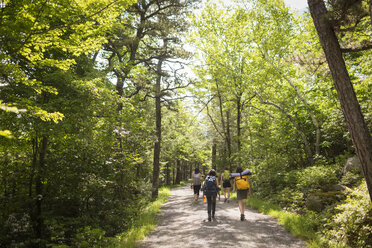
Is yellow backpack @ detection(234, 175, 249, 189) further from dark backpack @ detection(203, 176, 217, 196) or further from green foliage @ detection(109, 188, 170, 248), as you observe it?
green foliage @ detection(109, 188, 170, 248)

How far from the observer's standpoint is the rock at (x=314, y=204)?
7.60 m

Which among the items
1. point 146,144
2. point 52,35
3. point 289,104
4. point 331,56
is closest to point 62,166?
point 146,144

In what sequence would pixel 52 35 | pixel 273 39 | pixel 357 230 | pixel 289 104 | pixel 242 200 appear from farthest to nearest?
pixel 289 104 < pixel 273 39 < pixel 242 200 < pixel 52 35 < pixel 357 230

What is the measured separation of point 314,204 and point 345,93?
450 centimetres

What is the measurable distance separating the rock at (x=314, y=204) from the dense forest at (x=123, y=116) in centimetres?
3

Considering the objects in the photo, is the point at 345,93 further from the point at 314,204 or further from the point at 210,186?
the point at 210,186

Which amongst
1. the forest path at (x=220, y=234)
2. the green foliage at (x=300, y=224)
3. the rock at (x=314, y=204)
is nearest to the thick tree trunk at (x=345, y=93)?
the green foliage at (x=300, y=224)

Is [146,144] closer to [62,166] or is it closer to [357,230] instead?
[62,166]

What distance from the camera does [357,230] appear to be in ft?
16.8

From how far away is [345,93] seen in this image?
503 centimetres

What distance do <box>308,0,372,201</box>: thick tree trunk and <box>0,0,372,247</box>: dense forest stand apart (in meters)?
0.02

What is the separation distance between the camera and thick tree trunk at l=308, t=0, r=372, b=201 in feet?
15.8

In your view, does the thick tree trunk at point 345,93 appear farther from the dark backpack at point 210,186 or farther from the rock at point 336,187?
the dark backpack at point 210,186

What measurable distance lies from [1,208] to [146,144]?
5.50 m
